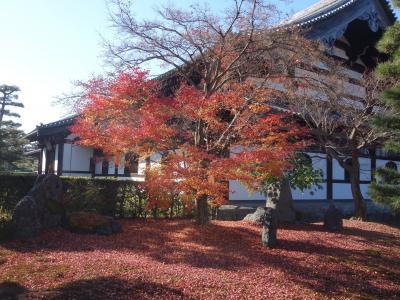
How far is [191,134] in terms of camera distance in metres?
10.5

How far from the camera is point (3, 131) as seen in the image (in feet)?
84.0

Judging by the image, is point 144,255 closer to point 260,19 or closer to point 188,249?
point 188,249

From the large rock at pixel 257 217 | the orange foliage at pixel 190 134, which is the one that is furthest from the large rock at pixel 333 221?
the orange foliage at pixel 190 134

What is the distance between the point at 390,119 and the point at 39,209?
7733 mm

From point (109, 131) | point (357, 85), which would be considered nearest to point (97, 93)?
point (109, 131)

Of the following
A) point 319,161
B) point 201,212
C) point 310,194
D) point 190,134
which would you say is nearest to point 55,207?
point 201,212

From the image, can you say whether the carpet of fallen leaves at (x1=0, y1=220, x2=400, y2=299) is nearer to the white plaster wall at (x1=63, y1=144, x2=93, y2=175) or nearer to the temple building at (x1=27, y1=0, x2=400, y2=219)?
the temple building at (x1=27, y1=0, x2=400, y2=219)

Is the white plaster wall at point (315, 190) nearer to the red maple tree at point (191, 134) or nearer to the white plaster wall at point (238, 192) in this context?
the white plaster wall at point (238, 192)

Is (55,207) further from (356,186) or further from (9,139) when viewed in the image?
(9,139)

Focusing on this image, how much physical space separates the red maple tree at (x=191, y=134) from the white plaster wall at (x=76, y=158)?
9816 millimetres

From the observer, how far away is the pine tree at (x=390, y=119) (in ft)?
24.8

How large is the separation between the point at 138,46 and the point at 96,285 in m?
5.83

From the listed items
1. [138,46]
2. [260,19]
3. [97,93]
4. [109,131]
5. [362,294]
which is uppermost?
[260,19]

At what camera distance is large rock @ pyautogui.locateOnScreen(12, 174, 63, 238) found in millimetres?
8328
